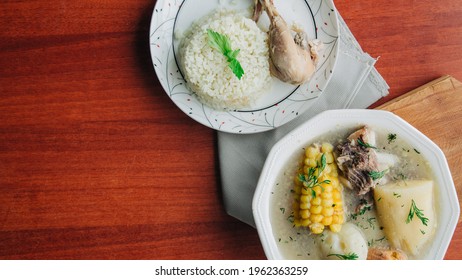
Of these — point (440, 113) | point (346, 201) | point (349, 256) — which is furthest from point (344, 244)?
point (440, 113)

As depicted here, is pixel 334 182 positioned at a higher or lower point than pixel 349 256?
higher

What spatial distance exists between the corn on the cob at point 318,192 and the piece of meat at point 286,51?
24 cm

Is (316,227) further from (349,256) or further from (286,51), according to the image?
(286,51)

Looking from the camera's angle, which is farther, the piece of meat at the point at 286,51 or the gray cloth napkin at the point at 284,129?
the gray cloth napkin at the point at 284,129

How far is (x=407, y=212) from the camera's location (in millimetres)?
1453

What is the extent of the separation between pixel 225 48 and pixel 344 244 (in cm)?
71

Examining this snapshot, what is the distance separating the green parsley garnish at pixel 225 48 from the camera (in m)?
1.48

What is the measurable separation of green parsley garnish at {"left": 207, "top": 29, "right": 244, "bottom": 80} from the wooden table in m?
0.25

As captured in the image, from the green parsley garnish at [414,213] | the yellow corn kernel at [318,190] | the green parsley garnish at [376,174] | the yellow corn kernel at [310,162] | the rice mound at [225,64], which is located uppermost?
the rice mound at [225,64]

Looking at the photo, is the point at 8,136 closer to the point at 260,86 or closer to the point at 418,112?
the point at 260,86

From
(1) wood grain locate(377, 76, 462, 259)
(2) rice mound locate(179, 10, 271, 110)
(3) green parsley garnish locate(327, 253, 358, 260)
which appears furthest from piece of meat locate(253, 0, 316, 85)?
(3) green parsley garnish locate(327, 253, 358, 260)

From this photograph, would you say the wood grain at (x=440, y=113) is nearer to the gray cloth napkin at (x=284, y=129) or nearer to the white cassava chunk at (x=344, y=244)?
the gray cloth napkin at (x=284, y=129)

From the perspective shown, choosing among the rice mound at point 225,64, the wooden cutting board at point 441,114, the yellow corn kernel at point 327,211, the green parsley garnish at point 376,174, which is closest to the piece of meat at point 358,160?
the green parsley garnish at point 376,174

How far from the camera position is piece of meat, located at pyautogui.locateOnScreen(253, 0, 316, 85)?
1.47 meters
